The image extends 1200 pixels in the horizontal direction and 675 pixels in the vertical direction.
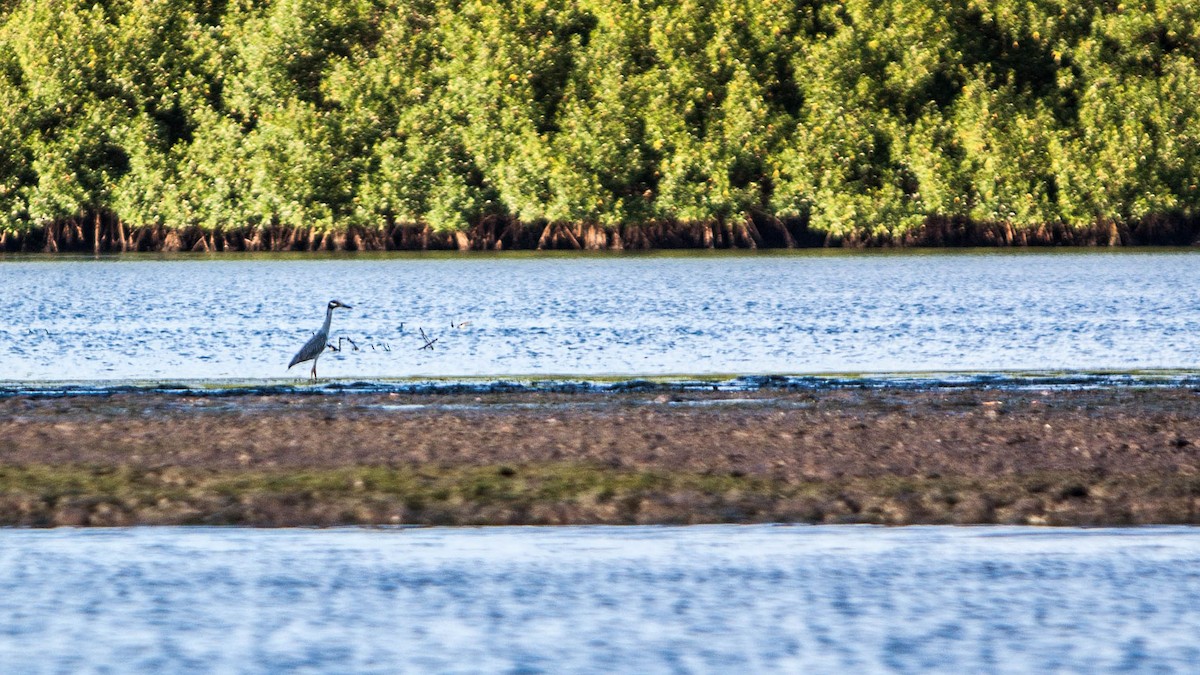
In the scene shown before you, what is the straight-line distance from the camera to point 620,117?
3376 inches

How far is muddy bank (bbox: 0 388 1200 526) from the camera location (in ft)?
52.3

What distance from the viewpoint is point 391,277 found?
68.2 metres

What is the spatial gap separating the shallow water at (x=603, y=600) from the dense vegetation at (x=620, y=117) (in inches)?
2719

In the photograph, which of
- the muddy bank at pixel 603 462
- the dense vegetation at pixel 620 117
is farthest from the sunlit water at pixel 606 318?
the dense vegetation at pixel 620 117

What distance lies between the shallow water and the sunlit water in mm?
14082

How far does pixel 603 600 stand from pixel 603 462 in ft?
15.6

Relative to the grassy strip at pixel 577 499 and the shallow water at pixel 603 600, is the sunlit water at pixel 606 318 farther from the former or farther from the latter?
the shallow water at pixel 603 600

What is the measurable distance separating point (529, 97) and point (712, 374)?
5861cm

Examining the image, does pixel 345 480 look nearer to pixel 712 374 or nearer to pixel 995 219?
pixel 712 374

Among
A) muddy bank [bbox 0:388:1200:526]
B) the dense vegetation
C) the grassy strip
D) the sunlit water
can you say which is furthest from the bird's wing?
the dense vegetation

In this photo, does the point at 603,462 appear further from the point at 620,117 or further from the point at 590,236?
the point at 590,236

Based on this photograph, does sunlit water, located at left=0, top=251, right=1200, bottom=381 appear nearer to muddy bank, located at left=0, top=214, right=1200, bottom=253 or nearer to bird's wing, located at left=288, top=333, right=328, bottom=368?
bird's wing, located at left=288, top=333, right=328, bottom=368

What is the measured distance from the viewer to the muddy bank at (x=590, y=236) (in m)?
91.0

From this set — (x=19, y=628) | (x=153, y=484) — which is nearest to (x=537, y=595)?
(x=19, y=628)
